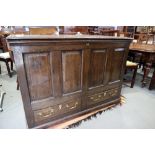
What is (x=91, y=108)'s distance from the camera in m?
1.78

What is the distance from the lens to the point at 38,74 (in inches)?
48.7

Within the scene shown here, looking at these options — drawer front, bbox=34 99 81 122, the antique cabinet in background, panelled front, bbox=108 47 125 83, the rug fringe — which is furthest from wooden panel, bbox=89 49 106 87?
the rug fringe

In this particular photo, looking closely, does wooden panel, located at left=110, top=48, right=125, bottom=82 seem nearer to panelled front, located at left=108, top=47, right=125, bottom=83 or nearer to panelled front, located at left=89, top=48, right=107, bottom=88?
panelled front, located at left=108, top=47, right=125, bottom=83

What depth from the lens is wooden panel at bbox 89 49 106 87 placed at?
148 centimetres

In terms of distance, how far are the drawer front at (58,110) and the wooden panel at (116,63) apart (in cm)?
58

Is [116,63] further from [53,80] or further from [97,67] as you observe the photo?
[53,80]

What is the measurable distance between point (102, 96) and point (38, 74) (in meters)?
0.95

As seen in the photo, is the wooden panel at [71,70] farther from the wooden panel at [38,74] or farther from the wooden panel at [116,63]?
the wooden panel at [116,63]

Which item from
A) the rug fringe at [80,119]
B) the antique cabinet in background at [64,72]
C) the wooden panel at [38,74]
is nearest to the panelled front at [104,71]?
the antique cabinet in background at [64,72]

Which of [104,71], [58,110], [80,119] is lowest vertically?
[80,119]

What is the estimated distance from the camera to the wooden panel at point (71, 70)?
132 cm

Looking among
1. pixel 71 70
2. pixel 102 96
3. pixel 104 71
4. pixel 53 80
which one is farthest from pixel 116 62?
pixel 53 80
